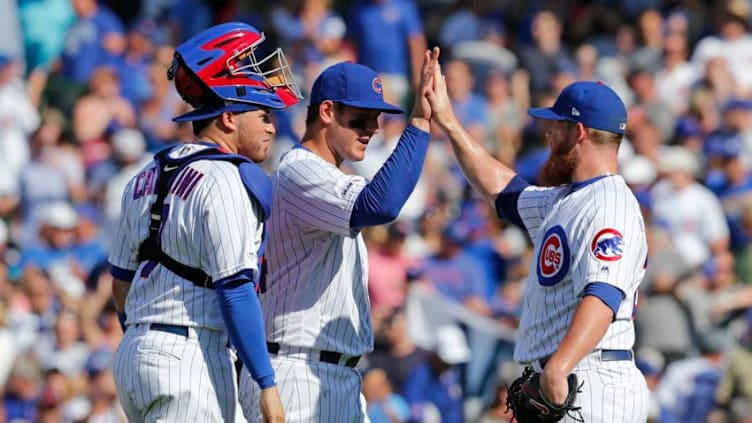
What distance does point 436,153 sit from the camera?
12.9 metres

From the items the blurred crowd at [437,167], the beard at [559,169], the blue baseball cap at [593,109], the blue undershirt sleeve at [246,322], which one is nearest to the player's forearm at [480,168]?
the beard at [559,169]

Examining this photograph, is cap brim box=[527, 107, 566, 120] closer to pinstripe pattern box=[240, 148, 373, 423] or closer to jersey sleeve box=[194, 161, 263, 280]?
pinstripe pattern box=[240, 148, 373, 423]

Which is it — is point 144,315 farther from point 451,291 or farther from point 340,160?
point 451,291

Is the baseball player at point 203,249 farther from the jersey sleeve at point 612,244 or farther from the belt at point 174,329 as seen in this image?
the jersey sleeve at point 612,244

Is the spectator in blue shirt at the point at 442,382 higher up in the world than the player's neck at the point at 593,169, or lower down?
lower down

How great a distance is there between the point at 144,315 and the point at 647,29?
32.8ft

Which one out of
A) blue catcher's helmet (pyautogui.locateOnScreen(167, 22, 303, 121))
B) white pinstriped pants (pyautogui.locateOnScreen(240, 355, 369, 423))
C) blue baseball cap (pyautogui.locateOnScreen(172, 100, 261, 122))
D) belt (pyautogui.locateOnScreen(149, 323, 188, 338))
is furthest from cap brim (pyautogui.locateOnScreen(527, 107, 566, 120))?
belt (pyautogui.locateOnScreen(149, 323, 188, 338))

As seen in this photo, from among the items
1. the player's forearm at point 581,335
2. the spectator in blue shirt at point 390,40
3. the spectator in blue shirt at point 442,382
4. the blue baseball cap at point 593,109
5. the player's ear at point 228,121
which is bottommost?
the spectator in blue shirt at point 442,382

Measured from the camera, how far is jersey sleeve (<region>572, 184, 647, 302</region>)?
539 cm

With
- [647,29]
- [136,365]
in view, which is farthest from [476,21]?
[136,365]

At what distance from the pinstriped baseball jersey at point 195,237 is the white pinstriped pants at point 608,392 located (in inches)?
52.7

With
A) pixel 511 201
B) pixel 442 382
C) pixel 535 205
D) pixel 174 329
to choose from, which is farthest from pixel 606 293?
pixel 442 382

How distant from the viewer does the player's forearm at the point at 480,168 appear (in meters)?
6.32

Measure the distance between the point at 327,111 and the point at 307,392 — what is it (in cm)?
112
